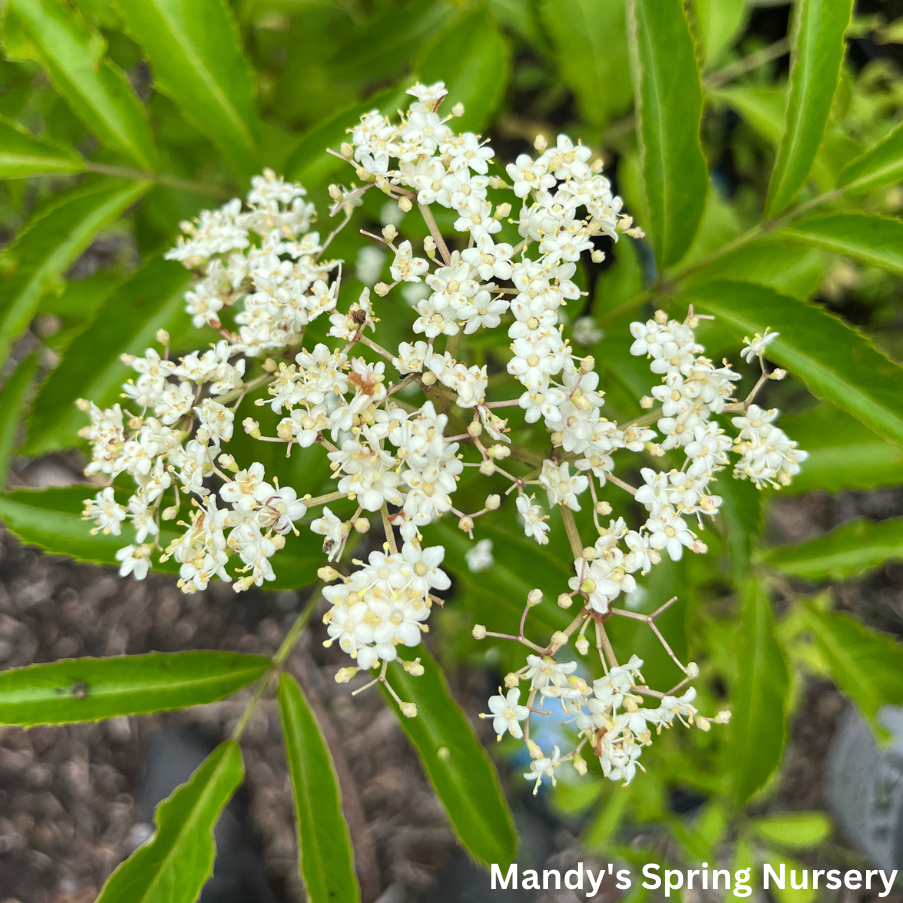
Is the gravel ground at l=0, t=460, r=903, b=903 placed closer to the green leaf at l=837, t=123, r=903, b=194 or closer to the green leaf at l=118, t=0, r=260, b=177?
the green leaf at l=118, t=0, r=260, b=177

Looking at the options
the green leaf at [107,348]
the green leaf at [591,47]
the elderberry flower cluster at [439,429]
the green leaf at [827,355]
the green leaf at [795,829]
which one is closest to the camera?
the elderberry flower cluster at [439,429]

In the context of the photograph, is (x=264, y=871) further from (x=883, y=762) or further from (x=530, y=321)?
(x=530, y=321)

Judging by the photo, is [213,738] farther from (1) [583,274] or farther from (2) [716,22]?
(2) [716,22]

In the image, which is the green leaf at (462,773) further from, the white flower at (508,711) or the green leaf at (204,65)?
the green leaf at (204,65)

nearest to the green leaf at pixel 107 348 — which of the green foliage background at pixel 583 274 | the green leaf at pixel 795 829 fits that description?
the green foliage background at pixel 583 274

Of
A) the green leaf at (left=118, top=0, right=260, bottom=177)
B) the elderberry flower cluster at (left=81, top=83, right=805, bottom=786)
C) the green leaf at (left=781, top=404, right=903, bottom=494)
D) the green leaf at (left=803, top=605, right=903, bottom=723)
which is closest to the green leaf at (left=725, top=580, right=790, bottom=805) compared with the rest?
the green leaf at (left=803, top=605, right=903, bottom=723)

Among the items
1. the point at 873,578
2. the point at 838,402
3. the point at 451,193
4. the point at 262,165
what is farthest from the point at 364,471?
the point at 873,578

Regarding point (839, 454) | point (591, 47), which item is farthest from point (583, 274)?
point (591, 47)
